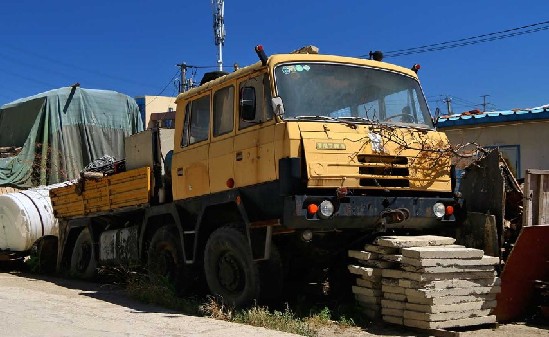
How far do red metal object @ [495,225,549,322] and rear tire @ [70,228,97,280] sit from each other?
24.6ft

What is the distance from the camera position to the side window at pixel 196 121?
8.27 metres

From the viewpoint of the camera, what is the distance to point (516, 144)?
13.7 meters

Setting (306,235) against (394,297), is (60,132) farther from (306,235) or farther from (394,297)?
(394,297)

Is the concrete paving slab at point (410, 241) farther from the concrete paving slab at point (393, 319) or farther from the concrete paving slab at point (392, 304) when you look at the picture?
the concrete paving slab at point (393, 319)

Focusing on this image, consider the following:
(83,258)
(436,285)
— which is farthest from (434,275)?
(83,258)

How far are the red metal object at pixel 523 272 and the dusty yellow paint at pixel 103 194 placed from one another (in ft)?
16.9

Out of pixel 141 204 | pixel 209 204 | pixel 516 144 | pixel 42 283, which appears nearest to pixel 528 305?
pixel 209 204

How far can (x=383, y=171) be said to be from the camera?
689 cm

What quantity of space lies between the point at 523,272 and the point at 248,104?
3679mm

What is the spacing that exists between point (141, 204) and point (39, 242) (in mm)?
5168

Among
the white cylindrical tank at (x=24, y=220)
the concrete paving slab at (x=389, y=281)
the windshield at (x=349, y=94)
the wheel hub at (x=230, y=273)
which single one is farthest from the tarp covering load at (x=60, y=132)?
the concrete paving slab at (x=389, y=281)

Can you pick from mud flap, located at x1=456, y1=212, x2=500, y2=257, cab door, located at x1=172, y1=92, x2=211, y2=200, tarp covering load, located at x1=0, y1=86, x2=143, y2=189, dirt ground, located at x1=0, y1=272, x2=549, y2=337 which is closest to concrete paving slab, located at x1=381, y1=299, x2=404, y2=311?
dirt ground, located at x1=0, y1=272, x2=549, y2=337

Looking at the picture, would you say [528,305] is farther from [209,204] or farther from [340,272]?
[209,204]

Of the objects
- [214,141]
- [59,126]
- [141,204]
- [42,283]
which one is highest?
[59,126]
